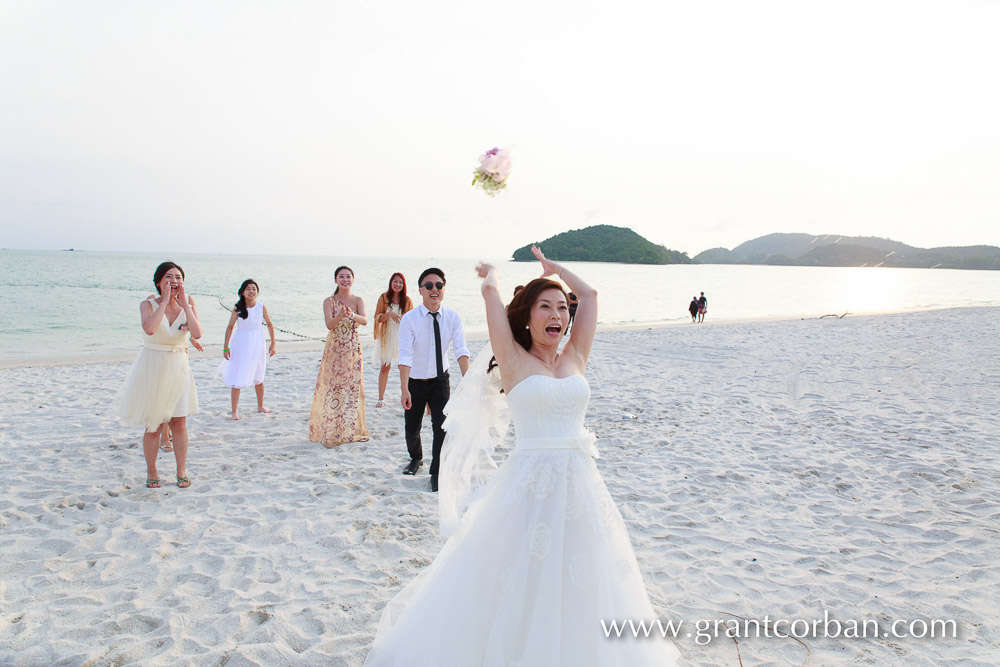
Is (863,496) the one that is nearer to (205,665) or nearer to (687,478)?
(687,478)

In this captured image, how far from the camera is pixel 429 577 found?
9.87ft

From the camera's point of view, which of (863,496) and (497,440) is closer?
(497,440)

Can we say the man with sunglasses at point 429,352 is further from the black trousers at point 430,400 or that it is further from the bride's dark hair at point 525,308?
the bride's dark hair at point 525,308

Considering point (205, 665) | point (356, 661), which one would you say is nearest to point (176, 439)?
point (205, 665)

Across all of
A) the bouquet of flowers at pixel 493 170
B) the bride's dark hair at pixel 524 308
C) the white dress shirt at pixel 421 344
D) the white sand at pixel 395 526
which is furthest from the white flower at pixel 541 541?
the white dress shirt at pixel 421 344

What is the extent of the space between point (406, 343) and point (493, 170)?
2590 mm

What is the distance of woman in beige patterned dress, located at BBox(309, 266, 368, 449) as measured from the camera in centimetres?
717

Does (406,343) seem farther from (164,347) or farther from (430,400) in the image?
(164,347)

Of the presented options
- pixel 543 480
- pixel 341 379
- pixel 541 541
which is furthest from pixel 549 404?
pixel 341 379

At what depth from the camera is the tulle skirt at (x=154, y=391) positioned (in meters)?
5.29

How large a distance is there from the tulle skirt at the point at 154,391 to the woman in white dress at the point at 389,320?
2824 mm

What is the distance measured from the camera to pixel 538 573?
262 centimetres

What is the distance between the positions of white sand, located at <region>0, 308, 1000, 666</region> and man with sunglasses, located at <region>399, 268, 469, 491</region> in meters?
0.74

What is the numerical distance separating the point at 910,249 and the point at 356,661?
576 ft
